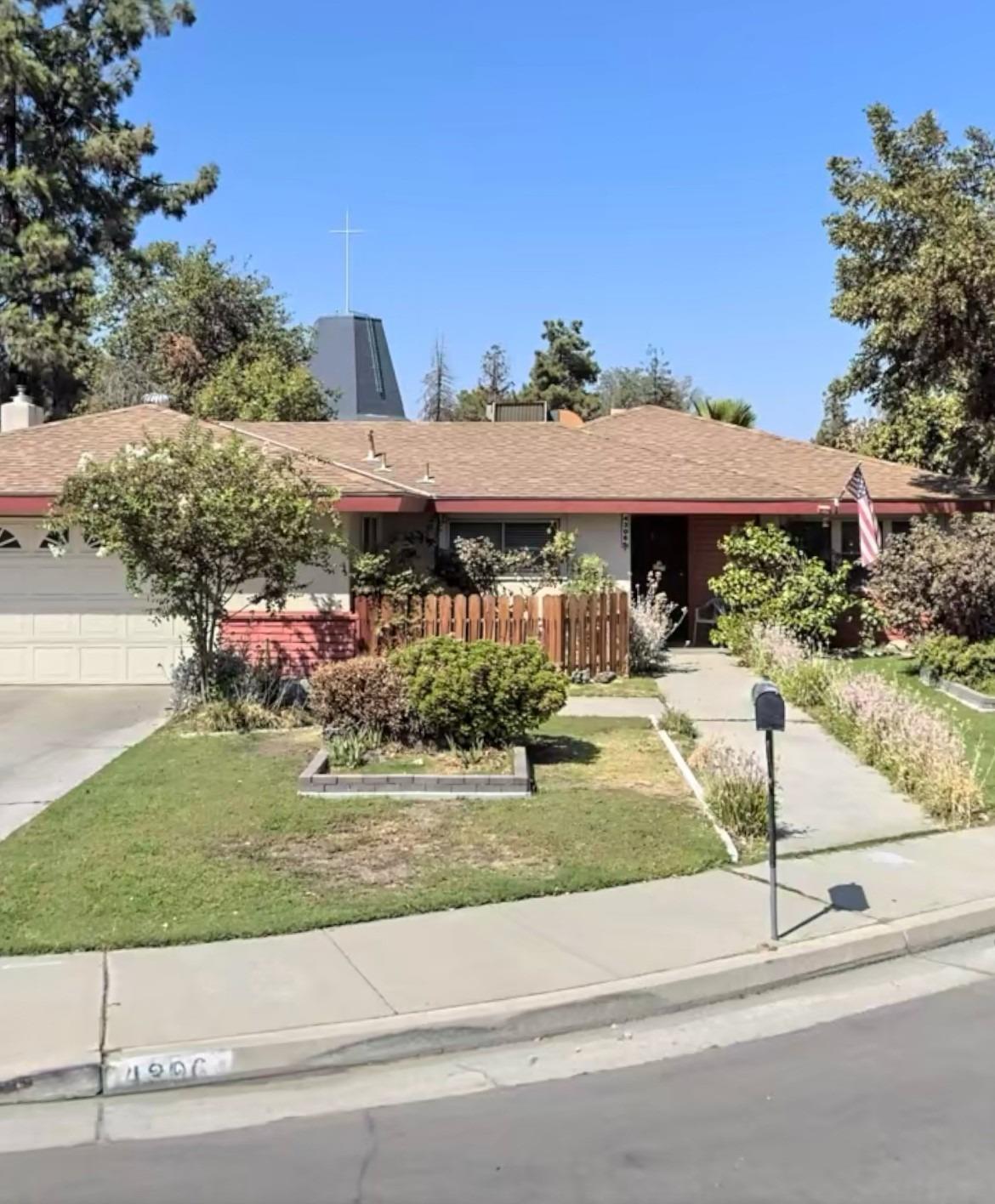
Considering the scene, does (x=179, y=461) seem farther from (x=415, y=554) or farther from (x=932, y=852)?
(x=932, y=852)

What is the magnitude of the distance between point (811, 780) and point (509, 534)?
31.5 feet

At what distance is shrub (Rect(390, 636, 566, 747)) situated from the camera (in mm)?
9609

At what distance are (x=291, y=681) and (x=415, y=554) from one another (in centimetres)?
399

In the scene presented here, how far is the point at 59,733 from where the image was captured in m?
12.0

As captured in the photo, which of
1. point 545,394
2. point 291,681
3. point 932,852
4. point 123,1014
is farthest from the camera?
point 545,394

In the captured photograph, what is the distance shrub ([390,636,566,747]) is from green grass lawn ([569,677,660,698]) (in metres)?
4.78

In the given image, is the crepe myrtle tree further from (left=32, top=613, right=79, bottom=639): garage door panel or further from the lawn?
(left=32, top=613, right=79, bottom=639): garage door panel

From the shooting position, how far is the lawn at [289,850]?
626 cm

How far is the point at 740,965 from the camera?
18.4ft

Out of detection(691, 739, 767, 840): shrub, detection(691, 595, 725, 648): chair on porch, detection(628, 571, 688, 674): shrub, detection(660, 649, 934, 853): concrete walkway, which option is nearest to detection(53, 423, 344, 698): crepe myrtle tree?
detection(660, 649, 934, 853): concrete walkway

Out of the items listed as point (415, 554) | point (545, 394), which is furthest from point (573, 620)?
point (545, 394)

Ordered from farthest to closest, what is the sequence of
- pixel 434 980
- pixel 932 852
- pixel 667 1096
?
pixel 932 852, pixel 434 980, pixel 667 1096

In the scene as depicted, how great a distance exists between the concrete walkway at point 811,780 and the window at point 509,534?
159 inches

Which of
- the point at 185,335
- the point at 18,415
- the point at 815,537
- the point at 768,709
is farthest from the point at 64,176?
the point at 768,709
